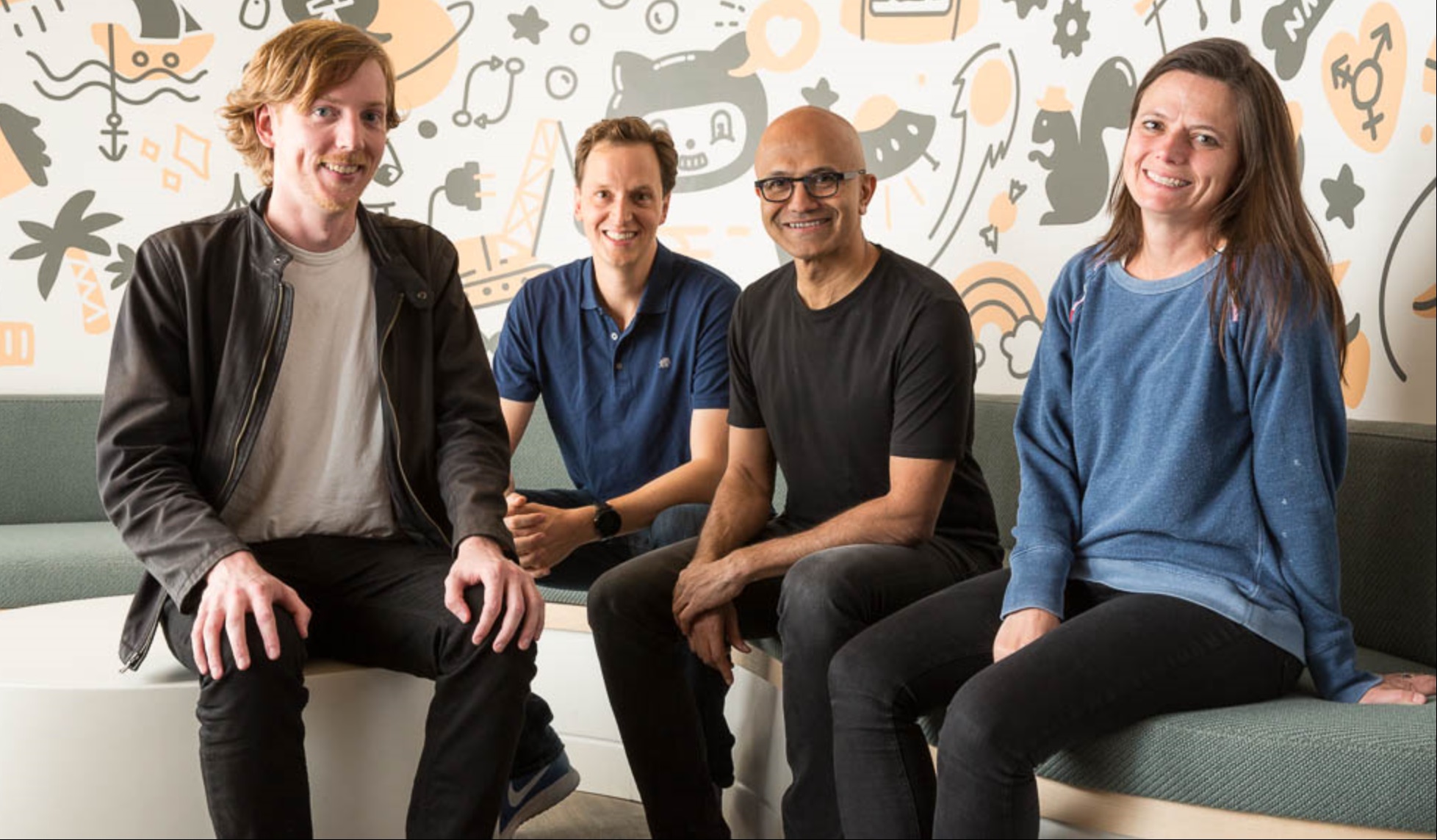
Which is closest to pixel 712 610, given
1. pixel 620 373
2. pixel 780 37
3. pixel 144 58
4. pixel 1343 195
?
pixel 620 373

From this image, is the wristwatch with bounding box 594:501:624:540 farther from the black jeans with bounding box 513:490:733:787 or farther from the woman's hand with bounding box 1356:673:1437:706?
the woman's hand with bounding box 1356:673:1437:706

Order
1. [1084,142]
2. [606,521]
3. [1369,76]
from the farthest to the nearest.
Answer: [1084,142] → [606,521] → [1369,76]

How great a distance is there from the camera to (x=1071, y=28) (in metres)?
3.23

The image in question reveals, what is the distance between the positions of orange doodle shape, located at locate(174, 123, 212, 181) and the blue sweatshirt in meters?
2.86

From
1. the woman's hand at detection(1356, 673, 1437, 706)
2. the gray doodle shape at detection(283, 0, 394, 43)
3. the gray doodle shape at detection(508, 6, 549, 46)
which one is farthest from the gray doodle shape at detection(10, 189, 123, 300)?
the woman's hand at detection(1356, 673, 1437, 706)

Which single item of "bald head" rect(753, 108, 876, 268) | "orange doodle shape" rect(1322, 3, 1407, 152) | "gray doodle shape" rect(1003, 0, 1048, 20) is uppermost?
"gray doodle shape" rect(1003, 0, 1048, 20)

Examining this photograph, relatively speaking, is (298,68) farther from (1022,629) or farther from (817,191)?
(1022,629)

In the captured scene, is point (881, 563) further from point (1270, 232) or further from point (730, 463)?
point (1270, 232)

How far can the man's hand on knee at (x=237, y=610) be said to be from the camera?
6.21 ft

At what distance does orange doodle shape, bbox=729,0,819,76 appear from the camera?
3.80 metres

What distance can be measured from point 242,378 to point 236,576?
1.14 ft

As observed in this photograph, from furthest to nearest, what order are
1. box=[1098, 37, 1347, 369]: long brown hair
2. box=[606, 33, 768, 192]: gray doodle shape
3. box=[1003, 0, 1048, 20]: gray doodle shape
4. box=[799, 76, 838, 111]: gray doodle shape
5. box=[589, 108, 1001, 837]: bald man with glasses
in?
box=[606, 33, 768, 192]: gray doodle shape, box=[799, 76, 838, 111]: gray doodle shape, box=[1003, 0, 1048, 20]: gray doodle shape, box=[589, 108, 1001, 837]: bald man with glasses, box=[1098, 37, 1347, 369]: long brown hair

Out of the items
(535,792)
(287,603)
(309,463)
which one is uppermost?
(309,463)

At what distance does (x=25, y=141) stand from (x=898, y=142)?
7.69ft
